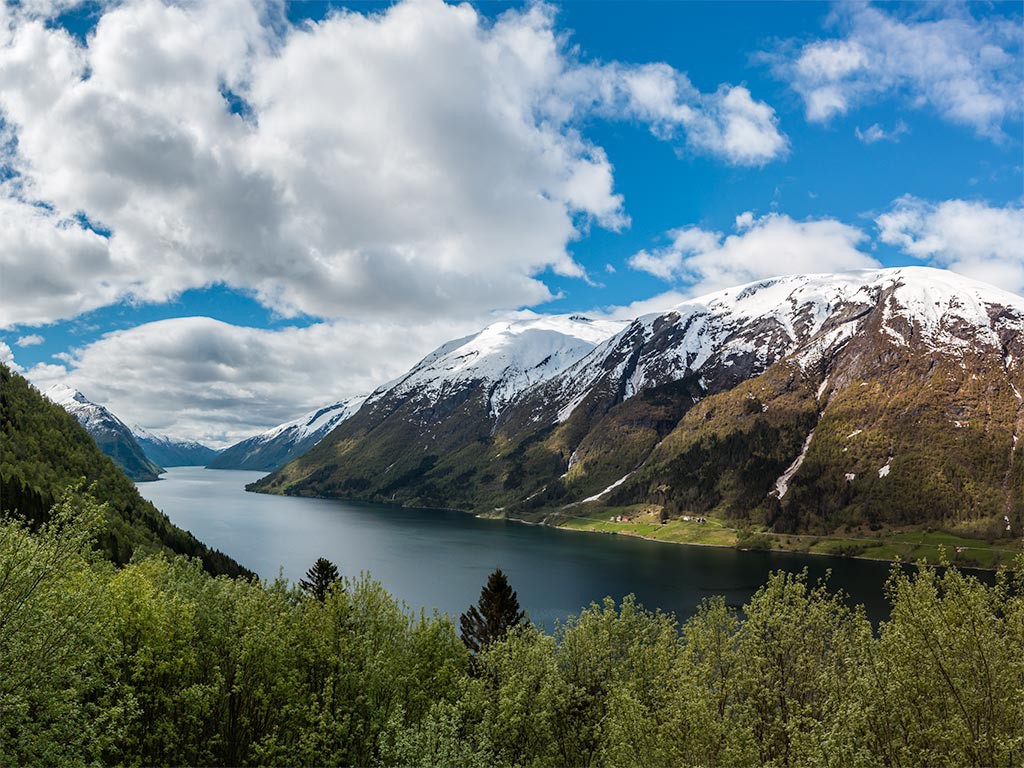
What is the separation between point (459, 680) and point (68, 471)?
120377mm

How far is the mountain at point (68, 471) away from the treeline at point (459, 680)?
256 ft

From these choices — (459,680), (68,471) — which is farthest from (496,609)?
(68,471)

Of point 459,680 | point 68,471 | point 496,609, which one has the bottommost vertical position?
point 496,609

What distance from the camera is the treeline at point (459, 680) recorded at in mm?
21250

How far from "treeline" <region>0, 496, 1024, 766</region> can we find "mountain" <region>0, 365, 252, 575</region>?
256 ft

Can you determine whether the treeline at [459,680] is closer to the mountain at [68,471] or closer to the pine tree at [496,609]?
the pine tree at [496,609]

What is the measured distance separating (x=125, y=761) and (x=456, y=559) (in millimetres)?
168176

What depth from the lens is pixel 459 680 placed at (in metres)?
34.4

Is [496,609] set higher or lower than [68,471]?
lower

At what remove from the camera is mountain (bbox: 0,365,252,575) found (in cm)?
10388

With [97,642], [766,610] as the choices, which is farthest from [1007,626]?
[97,642]

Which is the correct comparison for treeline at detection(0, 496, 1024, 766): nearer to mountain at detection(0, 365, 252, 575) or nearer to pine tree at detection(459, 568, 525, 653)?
pine tree at detection(459, 568, 525, 653)

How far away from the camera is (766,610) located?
3328 centimetres

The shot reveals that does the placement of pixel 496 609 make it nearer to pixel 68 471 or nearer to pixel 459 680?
pixel 459 680
